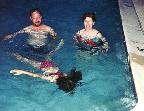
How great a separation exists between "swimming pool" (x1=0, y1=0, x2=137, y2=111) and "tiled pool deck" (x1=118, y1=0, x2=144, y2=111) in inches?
14.6

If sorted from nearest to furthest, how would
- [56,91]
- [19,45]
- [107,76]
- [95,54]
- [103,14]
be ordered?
1. [56,91]
2. [107,76]
3. [95,54]
4. [19,45]
5. [103,14]

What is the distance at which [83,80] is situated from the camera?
23.4 feet

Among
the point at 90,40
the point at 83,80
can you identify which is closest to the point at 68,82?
the point at 83,80

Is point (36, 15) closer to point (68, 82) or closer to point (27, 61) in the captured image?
point (27, 61)

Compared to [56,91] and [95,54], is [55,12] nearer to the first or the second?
[95,54]

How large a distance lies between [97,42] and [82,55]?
0.55 metres

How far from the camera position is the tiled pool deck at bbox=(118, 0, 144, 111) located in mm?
5863

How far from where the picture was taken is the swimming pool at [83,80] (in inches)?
251

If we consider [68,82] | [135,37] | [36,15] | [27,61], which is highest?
[36,15]

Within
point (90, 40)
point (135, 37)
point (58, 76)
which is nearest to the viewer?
point (58, 76)

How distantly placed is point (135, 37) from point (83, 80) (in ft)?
5.80

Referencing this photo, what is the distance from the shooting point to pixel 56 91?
673 cm

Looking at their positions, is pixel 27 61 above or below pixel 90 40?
below

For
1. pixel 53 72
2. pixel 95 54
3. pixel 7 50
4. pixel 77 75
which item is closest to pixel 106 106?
pixel 77 75
